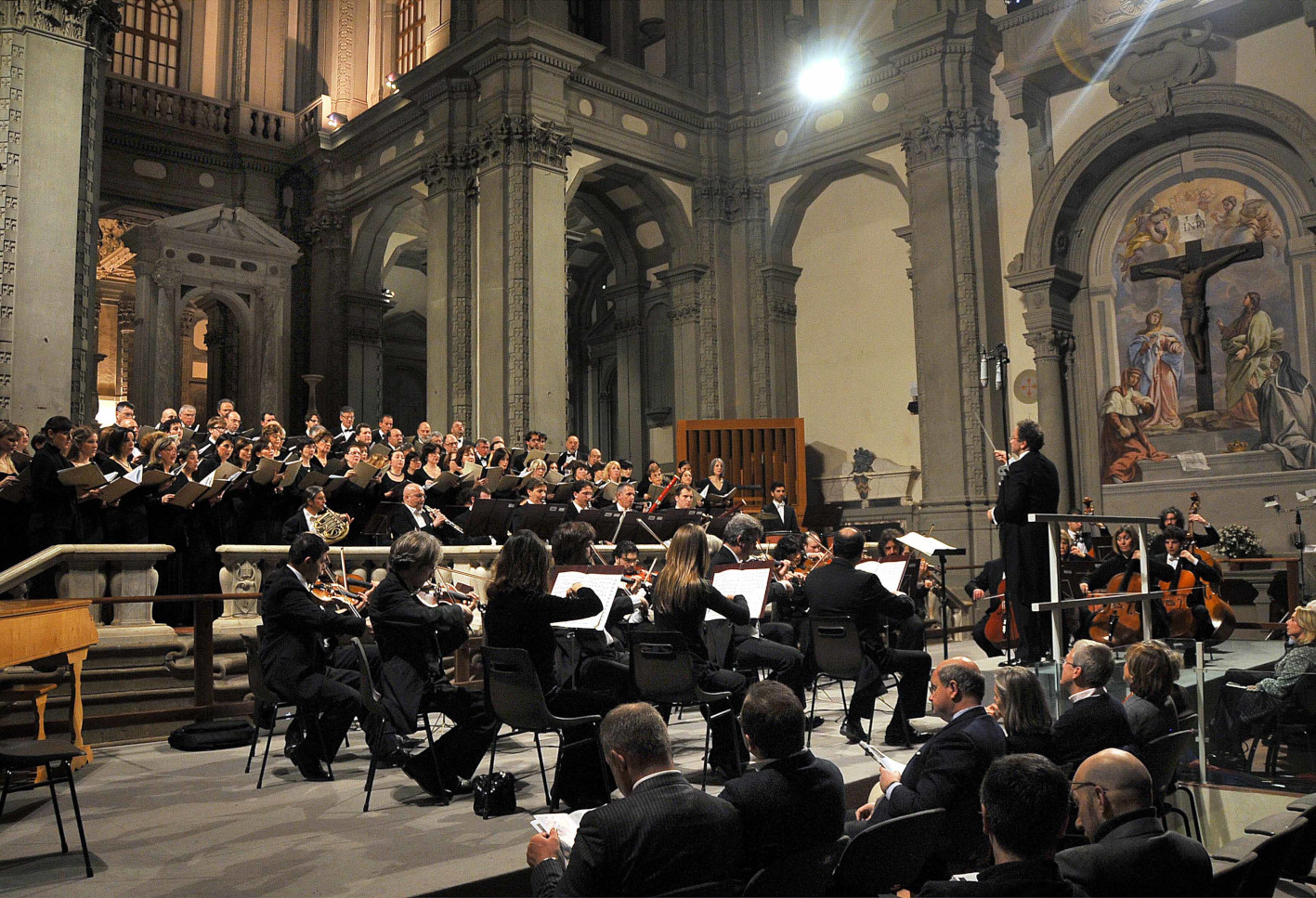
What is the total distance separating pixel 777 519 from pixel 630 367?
6611mm

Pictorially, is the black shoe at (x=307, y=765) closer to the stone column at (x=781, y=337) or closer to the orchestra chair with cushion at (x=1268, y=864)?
the orchestra chair with cushion at (x=1268, y=864)

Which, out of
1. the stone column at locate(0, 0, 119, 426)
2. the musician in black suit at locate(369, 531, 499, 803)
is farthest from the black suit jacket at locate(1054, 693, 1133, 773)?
the stone column at locate(0, 0, 119, 426)

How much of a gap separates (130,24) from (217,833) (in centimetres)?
2035

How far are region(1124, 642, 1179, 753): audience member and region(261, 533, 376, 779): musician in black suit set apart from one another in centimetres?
385

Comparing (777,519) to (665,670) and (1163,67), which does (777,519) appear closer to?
(1163,67)

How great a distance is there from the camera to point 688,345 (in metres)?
18.7

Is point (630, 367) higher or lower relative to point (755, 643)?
higher

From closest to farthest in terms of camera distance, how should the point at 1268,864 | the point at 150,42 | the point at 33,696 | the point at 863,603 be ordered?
the point at 1268,864, the point at 33,696, the point at 863,603, the point at 150,42

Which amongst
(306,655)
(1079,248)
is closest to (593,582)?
(306,655)

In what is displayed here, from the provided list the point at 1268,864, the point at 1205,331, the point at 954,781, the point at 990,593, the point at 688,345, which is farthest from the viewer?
the point at 688,345

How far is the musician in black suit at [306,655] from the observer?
18.4 feet

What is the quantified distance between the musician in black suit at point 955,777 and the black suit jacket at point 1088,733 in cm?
48

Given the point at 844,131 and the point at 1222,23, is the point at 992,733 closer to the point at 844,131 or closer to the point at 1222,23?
the point at 1222,23

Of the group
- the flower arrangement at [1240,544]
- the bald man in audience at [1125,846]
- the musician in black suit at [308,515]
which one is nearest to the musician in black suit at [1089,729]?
the bald man in audience at [1125,846]
